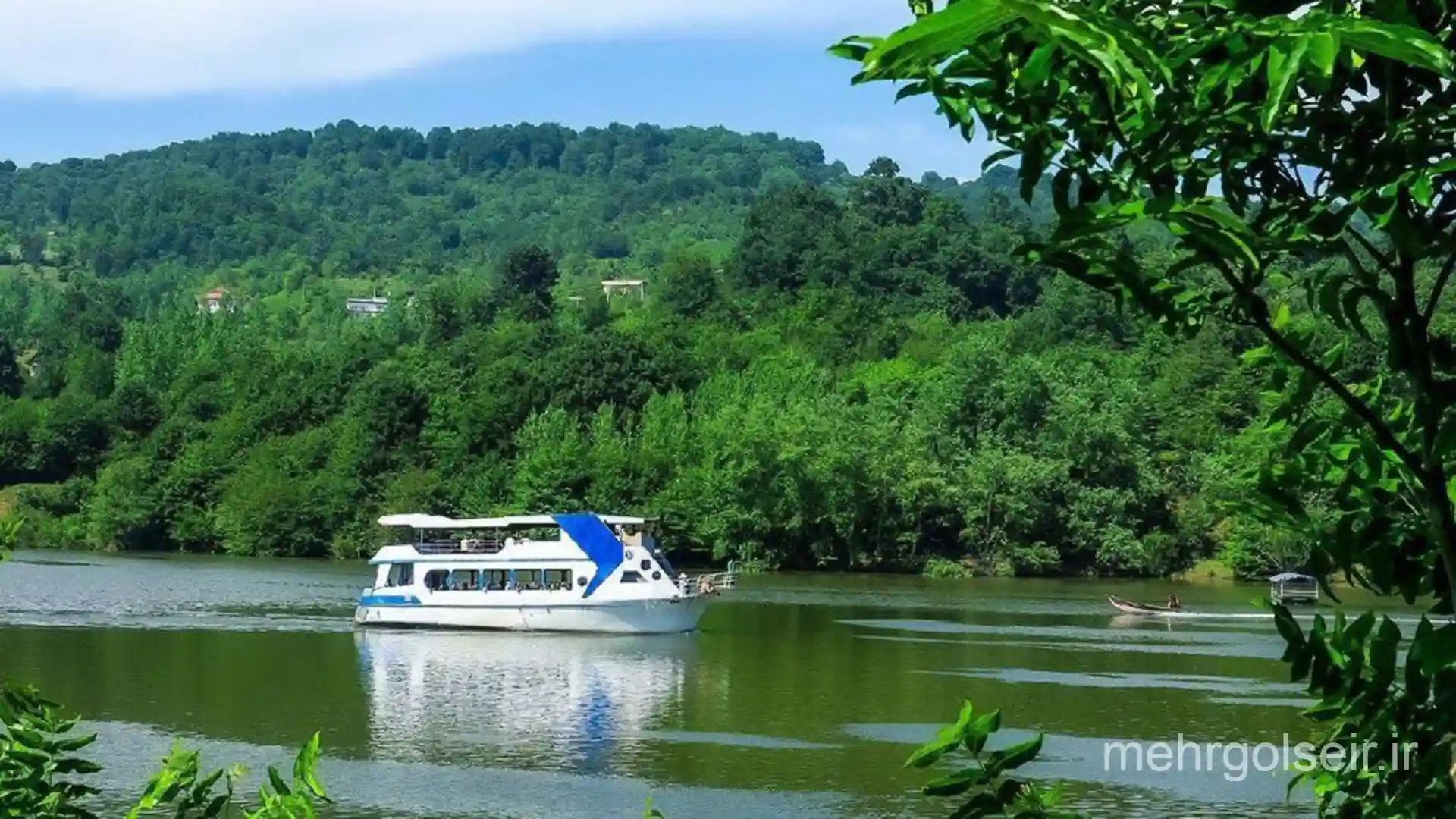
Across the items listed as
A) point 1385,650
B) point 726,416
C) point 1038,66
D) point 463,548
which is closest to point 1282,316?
point 1385,650

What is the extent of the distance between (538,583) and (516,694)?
33.1ft

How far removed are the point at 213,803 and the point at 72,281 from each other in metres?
162

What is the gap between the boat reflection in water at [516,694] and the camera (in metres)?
24.4

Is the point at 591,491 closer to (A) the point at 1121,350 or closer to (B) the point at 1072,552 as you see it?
(B) the point at 1072,552

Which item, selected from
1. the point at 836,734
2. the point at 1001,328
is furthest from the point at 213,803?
the point at 1001,328

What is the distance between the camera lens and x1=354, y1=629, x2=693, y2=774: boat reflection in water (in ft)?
80.1

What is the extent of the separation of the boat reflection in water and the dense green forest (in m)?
13.9

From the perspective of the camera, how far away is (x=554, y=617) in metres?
39.0

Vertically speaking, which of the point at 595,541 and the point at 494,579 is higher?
the point at 595,541

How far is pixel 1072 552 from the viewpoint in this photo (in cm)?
5903

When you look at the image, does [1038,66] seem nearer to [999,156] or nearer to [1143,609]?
[999,156]

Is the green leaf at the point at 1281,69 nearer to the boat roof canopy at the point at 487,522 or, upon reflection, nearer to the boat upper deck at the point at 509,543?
the boat roof canopy at the point at 487,522

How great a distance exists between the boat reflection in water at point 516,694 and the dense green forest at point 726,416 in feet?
45.6

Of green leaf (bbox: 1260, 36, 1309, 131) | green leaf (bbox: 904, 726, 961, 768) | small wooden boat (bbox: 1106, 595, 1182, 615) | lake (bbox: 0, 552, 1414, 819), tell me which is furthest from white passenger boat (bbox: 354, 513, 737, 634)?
green leaf (bbox: 1260, 36, 1309, 131)
